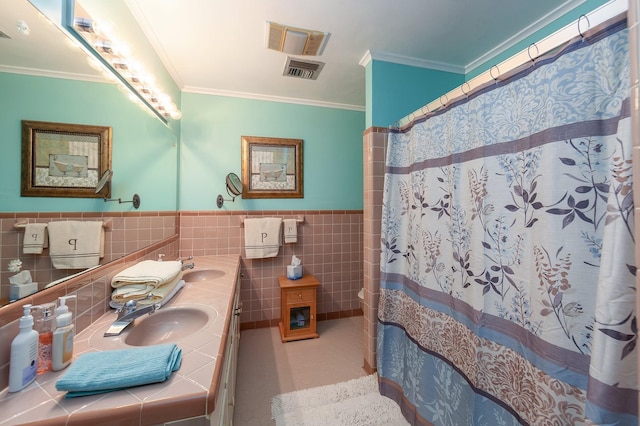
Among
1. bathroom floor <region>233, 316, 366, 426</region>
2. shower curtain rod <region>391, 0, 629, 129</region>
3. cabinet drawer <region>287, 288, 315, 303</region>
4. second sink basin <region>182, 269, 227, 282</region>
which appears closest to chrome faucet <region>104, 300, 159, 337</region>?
second sink basin <region>182, 269, 227, 282</region>

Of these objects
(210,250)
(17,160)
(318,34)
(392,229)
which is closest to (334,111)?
(318,34)

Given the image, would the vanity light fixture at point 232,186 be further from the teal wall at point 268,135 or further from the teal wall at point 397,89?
the teal wall at point 397,89

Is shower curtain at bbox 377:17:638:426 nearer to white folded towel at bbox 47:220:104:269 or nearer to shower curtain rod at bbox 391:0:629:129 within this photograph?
shower curtain rod at bbox 391:0:629:129

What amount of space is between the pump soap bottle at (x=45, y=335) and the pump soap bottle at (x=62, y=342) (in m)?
0.02

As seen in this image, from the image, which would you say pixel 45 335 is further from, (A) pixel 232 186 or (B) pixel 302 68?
(B) pixel 302 68

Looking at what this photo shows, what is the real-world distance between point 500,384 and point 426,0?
74.7 inches

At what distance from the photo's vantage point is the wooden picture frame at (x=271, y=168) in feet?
7.61

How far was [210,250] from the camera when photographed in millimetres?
2260

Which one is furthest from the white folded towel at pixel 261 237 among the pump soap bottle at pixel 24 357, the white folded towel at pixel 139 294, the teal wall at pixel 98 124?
the pump soap bottle at pixel 24 357

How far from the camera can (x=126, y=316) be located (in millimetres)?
912

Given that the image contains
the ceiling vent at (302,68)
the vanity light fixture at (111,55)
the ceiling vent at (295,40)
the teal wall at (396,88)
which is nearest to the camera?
the vanity light fixture at (111,55)

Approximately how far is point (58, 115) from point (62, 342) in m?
0.80

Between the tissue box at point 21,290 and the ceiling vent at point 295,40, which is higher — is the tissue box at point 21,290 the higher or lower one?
the lower one

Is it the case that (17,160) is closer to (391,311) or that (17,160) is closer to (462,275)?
(462,275)
